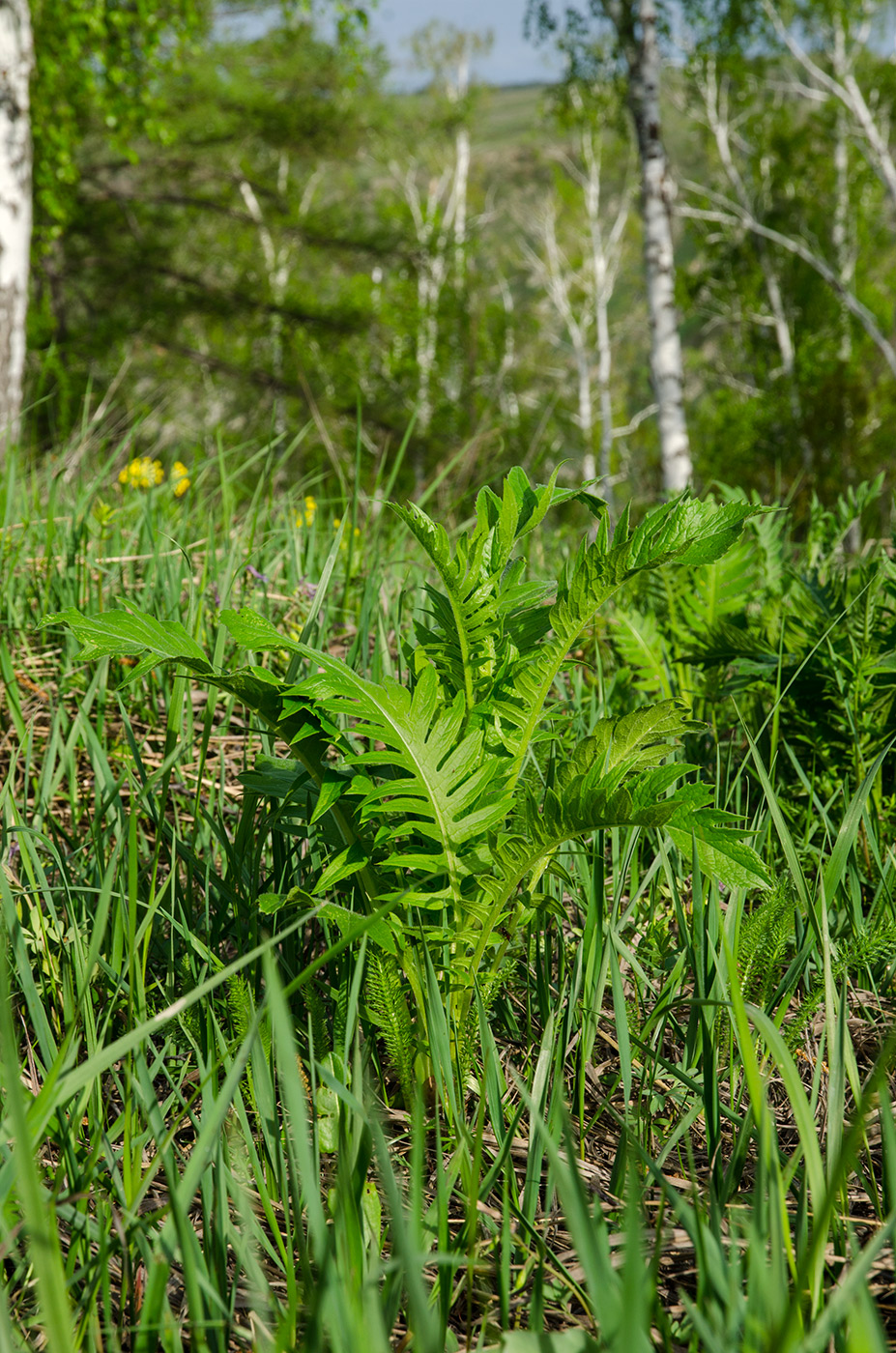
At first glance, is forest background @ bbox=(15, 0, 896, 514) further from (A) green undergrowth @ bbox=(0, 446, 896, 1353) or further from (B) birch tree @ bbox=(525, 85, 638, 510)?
(A) green undergrowth @ bbox=(0, 446, 896, 1353)

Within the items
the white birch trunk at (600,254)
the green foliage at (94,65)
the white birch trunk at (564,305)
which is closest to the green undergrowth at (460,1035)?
the green foliage at (94,65)

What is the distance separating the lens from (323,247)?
1236cm

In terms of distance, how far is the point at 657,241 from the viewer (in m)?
7.97

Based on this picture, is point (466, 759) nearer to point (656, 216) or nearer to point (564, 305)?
point (656, 216)

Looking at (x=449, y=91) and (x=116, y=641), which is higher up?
(x=449, y=91)

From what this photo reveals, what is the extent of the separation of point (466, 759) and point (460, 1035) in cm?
29

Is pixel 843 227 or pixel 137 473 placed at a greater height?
pixel 843 227

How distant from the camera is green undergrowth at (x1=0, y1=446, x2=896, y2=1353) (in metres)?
0.58

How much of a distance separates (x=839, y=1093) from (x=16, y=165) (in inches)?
268

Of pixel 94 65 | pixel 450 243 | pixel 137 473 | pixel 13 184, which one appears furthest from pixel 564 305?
pixel 137 473

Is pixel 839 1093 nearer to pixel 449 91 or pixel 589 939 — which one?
pixel 589 939

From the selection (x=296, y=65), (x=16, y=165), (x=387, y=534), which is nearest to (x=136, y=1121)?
(x=387, y=534)

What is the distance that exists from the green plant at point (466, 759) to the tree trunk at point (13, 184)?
5.33 metres

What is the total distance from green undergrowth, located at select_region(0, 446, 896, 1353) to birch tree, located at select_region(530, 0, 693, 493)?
674cm
